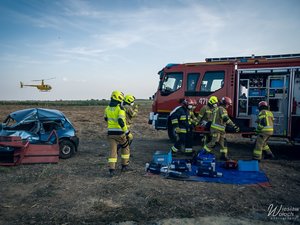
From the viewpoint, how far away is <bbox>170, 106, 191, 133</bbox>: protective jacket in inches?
337

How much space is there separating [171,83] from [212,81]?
5.78 feet

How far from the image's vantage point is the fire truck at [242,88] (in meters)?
8.98

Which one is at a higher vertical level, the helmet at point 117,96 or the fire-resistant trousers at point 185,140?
the helmet at point 117,96

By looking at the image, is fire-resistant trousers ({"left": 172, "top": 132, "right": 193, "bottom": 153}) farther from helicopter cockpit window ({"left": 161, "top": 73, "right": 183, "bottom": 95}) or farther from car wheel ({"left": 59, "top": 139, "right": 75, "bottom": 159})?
car wheel ({"left": 59, "top": 139, "right": 75, "bottom": 159})

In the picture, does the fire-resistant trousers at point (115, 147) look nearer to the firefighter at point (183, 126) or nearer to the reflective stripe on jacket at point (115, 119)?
the reflective stripe on jacket at point (115, 119)

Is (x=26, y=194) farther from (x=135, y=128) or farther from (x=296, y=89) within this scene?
(x=135, y=128)

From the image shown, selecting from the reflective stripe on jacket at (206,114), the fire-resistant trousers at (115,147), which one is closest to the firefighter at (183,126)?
the reflective stripe on jacket at (206,114)

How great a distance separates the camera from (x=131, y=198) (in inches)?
208

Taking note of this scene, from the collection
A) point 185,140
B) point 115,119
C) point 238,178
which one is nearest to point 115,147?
point 115,119

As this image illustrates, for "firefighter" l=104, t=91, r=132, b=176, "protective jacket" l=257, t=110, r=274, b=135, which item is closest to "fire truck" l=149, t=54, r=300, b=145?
"protective jacket" l=257, t=110, r=274, b=135

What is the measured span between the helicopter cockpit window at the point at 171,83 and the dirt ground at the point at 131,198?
4.26 metres

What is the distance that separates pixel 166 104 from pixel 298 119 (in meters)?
4.86

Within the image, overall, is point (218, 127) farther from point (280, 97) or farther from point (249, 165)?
point (280, 97)

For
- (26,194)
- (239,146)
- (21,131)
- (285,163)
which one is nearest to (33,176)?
(26,194)
